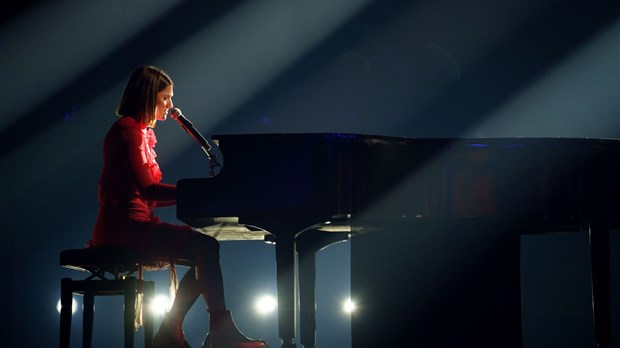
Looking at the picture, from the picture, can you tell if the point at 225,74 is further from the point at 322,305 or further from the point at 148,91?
the point at 148,91

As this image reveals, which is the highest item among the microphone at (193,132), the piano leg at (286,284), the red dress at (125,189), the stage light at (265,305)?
the microphone at (193,132)

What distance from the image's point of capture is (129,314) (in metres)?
3.25

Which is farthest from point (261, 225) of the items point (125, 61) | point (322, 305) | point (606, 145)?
point (125, 61)

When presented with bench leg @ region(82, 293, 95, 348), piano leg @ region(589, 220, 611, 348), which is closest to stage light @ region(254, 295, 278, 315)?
bench leg @ region(82, 293, 95, 348)

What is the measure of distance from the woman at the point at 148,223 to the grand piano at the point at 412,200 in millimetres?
136

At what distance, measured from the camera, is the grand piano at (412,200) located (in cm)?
309

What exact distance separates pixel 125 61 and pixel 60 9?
2.26 ft

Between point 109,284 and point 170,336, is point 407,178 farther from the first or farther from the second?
point 109,284

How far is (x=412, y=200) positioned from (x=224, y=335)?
0.95 metres

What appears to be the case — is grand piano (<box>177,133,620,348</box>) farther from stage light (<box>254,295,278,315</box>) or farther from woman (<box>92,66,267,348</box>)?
stage light (<box>254,295,278,315</box>)

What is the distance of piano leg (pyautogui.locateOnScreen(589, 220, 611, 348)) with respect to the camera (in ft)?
10.8

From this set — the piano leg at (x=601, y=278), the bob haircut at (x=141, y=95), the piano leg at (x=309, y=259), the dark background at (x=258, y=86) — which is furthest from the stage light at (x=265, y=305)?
the piano leg at (x=601, y=278)

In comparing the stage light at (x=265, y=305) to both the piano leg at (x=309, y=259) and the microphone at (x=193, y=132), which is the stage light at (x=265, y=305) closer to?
the piano leg at (x=309, y=259)

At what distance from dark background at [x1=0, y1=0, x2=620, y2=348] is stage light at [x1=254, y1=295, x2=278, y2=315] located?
57 millimetres
